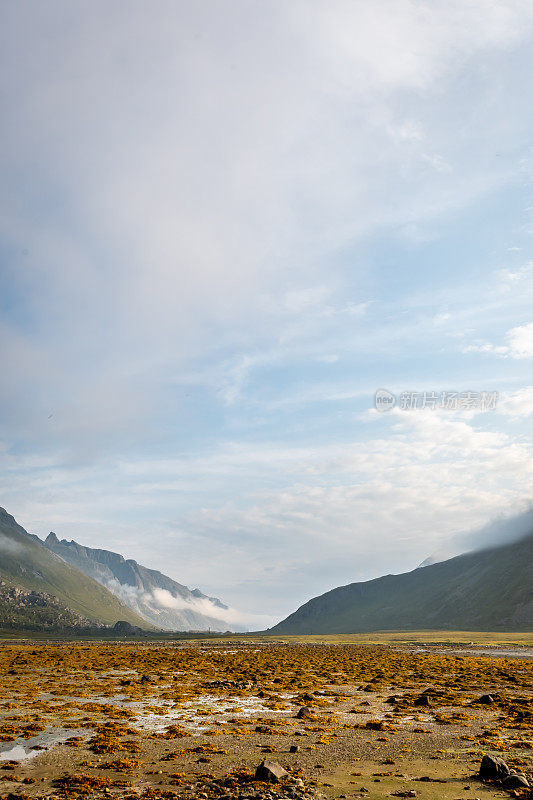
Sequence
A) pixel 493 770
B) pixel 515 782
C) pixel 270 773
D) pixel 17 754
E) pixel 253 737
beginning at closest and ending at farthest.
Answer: pixel 515 782 → pixel 270 773 → pixel 493 770 → pixel 17 754 → pixel 253 737

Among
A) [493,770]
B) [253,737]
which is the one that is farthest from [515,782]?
[253,737]

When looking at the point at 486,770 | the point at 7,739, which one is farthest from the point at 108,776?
the point at 486,770

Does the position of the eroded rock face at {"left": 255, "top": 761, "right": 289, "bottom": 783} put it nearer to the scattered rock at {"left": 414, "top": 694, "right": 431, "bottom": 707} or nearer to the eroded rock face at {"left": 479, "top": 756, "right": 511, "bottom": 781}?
the eroded rock face at {"left": 479, "top": 756, "right": 511, "bottom": 781}

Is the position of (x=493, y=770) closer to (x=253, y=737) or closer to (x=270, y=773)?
(x=270, y=773)

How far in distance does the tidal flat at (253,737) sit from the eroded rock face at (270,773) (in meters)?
0.35

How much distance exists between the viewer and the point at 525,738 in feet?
105

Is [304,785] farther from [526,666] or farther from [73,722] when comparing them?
[526,666]

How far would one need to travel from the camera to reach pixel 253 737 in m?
32.3

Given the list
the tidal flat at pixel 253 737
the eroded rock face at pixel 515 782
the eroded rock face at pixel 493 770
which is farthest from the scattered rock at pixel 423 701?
the eroded rock face at pixel 515 782

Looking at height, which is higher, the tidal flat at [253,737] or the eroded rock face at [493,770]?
the eroded rock face at [493,770]

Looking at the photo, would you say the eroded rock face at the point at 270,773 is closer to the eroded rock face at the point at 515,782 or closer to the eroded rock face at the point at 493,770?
the eroded rock face at the point at 493,770

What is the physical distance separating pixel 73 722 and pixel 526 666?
77759 millimetres

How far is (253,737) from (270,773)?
10552 millimetres

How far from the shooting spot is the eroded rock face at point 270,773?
22.7 metres
